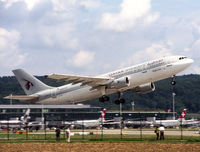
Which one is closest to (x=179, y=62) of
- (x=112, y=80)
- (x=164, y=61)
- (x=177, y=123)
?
(x=164, y=61)

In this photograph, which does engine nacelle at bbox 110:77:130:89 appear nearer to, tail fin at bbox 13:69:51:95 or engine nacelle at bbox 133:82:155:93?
engine nacelle at bbox 133:82:155:93

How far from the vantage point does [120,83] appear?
6412 cm

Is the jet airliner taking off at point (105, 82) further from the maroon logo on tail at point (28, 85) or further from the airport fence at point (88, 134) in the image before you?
the airport fence at point (88, 134)

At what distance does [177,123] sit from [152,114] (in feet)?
141

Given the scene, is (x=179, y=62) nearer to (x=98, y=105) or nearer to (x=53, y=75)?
(x=53, y=75)

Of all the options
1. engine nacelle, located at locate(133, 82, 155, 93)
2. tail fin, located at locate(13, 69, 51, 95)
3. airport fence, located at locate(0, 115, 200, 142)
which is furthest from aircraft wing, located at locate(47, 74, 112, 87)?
tail fin, located at locate(13, 69, 51, 95)

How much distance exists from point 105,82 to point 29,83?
50.6 ft

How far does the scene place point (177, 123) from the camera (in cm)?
11519

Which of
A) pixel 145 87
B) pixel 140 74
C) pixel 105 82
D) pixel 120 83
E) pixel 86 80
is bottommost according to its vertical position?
pixel 145 87

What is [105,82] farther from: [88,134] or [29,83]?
[29,83]

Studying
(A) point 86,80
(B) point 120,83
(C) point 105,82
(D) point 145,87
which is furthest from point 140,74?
(D) point 145,87

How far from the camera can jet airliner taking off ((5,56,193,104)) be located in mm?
61344

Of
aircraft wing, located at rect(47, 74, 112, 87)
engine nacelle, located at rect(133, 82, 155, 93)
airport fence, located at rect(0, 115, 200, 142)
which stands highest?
aircraft wing, located at rect(47, 74, 112, 87)

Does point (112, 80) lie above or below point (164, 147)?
above
